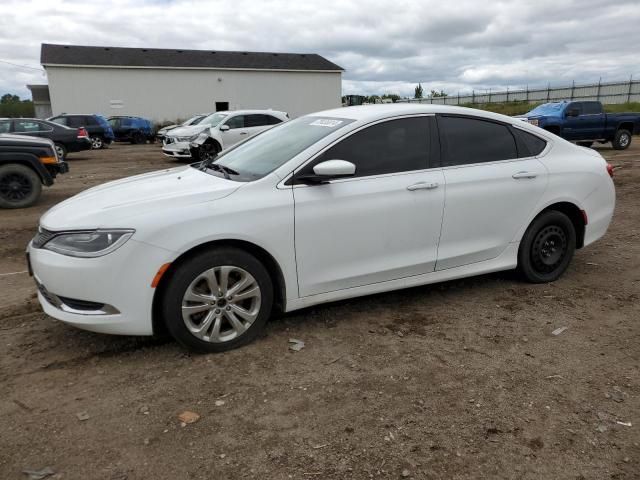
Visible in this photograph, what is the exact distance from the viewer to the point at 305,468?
94.7 inches

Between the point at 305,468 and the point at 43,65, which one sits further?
the point at 43,65

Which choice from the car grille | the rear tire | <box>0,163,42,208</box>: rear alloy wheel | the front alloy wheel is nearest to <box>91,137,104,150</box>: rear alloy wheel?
<box>0,163,42,208</box>: rear alloy wheel

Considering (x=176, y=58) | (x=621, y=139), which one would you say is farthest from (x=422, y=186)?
(x=176, y=58)

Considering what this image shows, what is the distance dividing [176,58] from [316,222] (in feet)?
135

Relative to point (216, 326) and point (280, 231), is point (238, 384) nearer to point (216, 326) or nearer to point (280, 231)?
point (216, 326)

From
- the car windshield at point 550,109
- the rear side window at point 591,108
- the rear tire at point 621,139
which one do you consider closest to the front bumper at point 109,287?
the car windshield at point 550,109

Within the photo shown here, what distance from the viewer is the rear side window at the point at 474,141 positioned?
13.8 ft

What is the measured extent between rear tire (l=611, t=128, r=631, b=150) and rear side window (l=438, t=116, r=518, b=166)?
16.4m

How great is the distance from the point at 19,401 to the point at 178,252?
123 cm

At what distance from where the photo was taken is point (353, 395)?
9.83 feet

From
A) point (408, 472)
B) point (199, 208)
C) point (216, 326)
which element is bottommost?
point (408, 472)

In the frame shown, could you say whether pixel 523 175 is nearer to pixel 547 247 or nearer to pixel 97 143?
pixel 547 247

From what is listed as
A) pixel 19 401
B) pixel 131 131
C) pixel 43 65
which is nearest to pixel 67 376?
pixel 19 401

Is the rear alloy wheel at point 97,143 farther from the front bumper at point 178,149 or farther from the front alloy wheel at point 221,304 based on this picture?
the front alloy wheel at point 221,304
